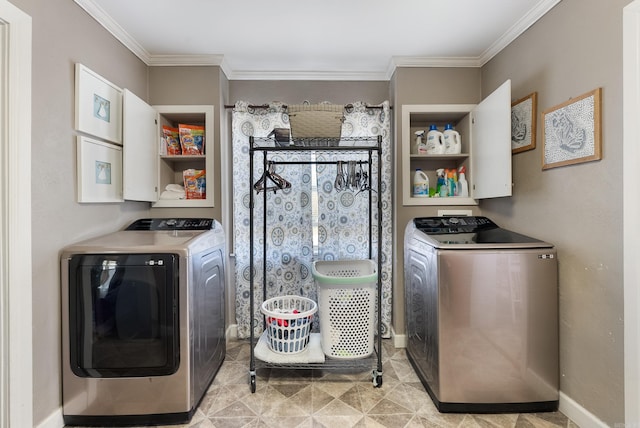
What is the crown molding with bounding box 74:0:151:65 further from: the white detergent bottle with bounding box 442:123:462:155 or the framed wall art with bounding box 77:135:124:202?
the white detergent bottle with bounding box 442:123:462:155

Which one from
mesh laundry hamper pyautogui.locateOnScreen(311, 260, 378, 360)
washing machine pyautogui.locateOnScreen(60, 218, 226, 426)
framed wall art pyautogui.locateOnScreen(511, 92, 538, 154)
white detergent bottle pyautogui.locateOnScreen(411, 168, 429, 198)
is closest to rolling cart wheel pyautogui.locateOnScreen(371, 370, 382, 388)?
mesh laundry hamper pyautogui.locateOnScreen(311, 260, 378, 360)

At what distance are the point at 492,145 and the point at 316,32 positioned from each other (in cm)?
141

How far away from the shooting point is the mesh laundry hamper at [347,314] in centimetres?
190

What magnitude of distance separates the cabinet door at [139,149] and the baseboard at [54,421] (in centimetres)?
121

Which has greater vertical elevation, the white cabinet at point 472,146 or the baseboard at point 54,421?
the white cabinet at point 472,146

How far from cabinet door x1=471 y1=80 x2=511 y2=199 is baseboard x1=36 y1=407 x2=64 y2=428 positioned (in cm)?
277

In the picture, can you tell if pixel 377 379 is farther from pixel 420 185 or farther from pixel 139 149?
pixel 139 149

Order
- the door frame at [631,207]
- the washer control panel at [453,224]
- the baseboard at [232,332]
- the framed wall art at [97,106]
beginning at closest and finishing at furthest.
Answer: the door frame at [631,207]
the framed wall art at [97,106]
the washer control panel at [453,224]
the baseboard at [232,332]

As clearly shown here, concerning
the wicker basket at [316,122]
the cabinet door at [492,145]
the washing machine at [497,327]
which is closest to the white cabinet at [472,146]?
the cabinet door at [492,145]

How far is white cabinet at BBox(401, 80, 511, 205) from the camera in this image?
1892mm

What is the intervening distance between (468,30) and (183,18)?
1.86 metres

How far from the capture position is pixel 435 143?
2416 mm

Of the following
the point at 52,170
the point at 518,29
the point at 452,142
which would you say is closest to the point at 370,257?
the point at 452,142

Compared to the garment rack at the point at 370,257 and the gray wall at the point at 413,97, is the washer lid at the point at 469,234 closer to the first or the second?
the gray wall at the point at 413,97
